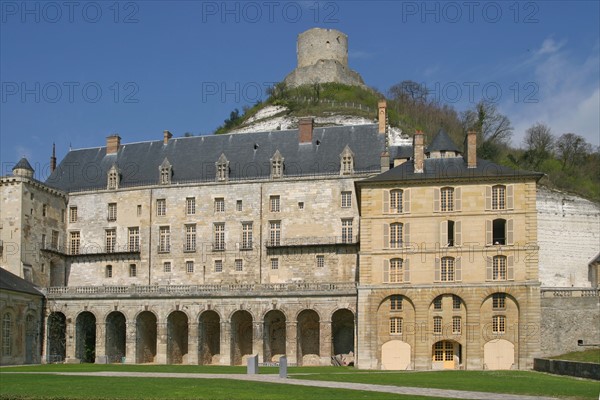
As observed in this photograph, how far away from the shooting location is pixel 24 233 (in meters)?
60.5

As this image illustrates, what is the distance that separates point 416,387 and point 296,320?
25854 mm

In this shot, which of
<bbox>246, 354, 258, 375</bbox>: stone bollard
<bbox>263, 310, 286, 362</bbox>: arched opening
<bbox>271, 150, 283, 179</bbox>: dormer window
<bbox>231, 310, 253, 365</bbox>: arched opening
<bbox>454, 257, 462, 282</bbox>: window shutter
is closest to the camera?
<bbox>246, 354, 258, 375</bbox>: stone bollard

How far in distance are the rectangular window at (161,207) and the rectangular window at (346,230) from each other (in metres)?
13.0

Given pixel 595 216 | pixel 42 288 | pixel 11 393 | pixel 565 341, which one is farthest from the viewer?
pixel 595 216

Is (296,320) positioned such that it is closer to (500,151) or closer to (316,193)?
(316,193)

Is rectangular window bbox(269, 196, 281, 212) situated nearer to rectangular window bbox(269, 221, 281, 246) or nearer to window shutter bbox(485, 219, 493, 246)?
rectangular window bbox(269, 221, 281, 246)

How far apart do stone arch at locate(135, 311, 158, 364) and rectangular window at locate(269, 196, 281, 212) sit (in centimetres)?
1077

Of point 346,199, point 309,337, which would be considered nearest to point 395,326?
point 309,337

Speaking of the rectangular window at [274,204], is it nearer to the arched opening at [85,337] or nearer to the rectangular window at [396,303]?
the arched opening at [85,337]

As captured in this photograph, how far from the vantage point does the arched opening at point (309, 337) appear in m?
56.4

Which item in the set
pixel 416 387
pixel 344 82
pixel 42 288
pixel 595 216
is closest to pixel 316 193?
pixel 42 288

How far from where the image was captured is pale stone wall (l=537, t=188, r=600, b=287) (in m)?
70.2

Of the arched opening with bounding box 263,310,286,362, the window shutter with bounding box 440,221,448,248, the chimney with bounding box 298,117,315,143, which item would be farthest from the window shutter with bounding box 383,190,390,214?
the chimney with bounding box 298,117,315,143

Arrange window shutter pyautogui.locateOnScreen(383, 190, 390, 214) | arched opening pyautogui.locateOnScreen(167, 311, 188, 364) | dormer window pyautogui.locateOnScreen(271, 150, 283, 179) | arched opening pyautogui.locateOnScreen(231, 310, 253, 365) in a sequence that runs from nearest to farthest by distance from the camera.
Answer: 1. window shutter pyautogui.locateOnScreen(383, 190, 390, 214)
2. arched opening pyautogui.locateOnScreen(231, 310, 253, 365)
3. arched opening pyautogui.locateOnScreen(167, 311, 188, 364)
4. dormer window pyautogui.locateOnScreen(271, 150, 283, 179)
